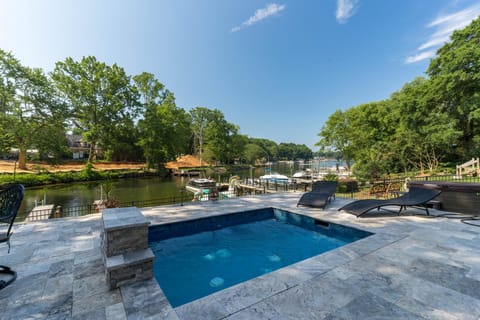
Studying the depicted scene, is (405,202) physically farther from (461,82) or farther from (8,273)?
(461,82)

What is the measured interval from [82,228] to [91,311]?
344 centimetres

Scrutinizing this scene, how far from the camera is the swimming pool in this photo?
3312mm

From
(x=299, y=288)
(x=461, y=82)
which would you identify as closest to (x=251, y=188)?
(x=299, y=288)

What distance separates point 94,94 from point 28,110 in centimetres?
624

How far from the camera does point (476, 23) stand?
14.0 meters

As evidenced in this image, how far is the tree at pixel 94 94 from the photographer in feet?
75.8

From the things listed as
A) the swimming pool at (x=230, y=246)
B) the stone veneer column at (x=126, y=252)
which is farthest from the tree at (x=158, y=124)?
the stone veneer column at (x=126, y=252)


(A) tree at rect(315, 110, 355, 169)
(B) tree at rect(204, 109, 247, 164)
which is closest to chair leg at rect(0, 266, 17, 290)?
(A) tree at rect(315, 110, 355, 169)

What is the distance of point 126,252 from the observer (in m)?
2.45

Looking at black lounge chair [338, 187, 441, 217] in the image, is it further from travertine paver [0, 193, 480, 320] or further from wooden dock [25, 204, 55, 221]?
wooden dock [25, 204, 55, 221]

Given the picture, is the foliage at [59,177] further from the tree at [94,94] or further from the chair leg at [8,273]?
the chair leg at [8,273]

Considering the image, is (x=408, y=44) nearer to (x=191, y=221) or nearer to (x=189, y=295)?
(x=191, y=221)

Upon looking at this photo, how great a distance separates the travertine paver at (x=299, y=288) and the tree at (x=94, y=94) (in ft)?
84.7

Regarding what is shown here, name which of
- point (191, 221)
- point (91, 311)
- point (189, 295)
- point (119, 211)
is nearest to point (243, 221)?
point (191, 221)
